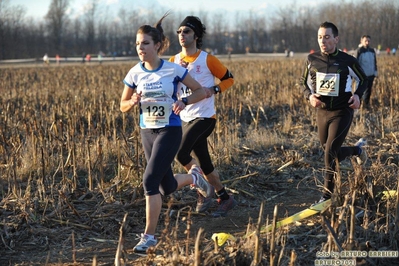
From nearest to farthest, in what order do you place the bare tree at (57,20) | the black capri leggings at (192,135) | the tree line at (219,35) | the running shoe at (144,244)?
the running shoe at (144,244) < the black capri leggings at (192,135) < the tree line at (219,35) < the bare tree at (57,20)

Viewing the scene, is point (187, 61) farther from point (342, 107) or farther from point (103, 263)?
point (103, 263)

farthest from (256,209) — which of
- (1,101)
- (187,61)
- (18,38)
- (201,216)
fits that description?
(18,38)

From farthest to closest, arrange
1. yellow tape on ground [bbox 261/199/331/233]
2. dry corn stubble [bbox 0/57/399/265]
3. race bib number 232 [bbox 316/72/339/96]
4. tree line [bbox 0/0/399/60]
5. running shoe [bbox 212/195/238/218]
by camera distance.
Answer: tree line [bbox 0/0/399/60], running shoe [bbox 212/195/238/218], race bib number 232 [bbox 316/72/339/96], yellow tape on ground [bbox 261/199/331/233], dry corn stubble [bbox 0/57/399/265]

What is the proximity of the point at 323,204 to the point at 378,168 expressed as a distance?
593mm

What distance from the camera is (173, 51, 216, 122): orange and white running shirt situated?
5211 mm

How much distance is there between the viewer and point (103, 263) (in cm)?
417

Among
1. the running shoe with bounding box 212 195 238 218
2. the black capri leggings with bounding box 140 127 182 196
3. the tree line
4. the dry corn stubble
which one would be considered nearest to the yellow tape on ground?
the dry corn stubble

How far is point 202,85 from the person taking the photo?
5.29 metres

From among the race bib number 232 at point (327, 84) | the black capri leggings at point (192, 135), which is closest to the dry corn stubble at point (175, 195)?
the black capri leggings at point (192, 135)

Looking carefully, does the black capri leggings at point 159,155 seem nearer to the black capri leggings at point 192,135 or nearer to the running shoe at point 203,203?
the black capri leggings at point 192,135

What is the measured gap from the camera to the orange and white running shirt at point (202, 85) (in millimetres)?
5211

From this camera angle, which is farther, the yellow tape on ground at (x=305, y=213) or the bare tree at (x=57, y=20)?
the bare tree at (x=57, y=20)

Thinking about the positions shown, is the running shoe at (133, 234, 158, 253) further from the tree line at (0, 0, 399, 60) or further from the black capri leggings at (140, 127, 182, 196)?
the tree line at (0, 0, 399, 60)

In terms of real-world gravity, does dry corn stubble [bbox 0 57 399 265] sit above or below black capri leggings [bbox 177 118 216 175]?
below
